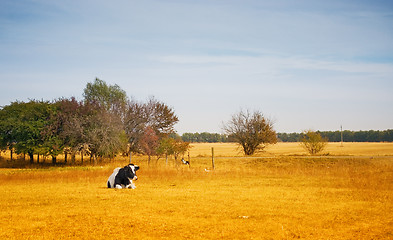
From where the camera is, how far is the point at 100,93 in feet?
203

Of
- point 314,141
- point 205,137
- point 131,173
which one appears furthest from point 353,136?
point 131,173

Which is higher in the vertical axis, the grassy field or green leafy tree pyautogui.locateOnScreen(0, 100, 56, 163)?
green leafy tree pyautogui.locateOnScreen(0, 100, 56, 163)

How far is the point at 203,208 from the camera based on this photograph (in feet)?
42.0

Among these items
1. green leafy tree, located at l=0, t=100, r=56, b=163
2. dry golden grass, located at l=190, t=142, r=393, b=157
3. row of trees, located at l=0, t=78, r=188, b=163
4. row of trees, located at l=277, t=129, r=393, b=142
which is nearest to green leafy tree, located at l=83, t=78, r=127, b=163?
row of trees, located at l=0, t=78, r=188, b=163

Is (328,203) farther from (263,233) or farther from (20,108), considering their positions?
(20,108)

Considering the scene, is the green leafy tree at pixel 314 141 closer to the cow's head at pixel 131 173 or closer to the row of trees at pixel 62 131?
the row of trees at pixel 62 131

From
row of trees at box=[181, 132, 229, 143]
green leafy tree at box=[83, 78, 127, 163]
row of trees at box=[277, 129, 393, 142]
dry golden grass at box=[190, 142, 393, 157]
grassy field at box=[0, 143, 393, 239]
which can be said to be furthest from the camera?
row of trees at box=[181, 132, 229, 143]

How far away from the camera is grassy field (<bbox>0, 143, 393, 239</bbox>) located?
9.52 m

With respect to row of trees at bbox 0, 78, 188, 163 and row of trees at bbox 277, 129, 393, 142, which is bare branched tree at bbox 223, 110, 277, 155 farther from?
row of trees at bbox 277, 129, 393, 142

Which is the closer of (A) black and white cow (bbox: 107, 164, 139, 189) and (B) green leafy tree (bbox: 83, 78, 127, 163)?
(A) black and white cow (bbox: 107, 164, 139, 189)

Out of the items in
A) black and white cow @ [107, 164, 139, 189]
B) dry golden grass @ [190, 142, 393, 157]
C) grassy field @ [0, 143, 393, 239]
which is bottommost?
dry golden grass @ [190, 142, 393, 157]

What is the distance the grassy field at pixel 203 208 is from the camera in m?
9.52

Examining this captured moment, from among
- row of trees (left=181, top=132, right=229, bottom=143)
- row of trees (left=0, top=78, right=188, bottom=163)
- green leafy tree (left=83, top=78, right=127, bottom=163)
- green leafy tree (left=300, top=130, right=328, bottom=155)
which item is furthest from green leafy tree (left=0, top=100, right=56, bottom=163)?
row of trees (left=181, top=132, right=229, bottom=143)

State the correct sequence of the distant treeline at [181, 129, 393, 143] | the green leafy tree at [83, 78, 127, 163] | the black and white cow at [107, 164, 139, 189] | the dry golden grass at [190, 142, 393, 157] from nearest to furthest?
the black and white cow at [107, 164, 139, 189], the green leafy tree at [83, 78, 127, 163], the dry golden grass at [190, 142, 393, 157], the distant treeline at [181, 129, 393, 143]
